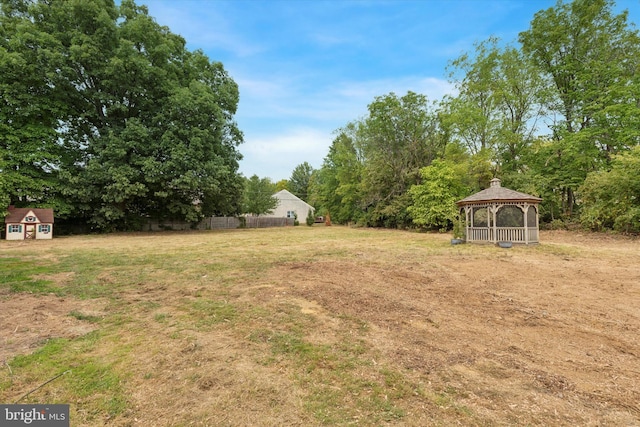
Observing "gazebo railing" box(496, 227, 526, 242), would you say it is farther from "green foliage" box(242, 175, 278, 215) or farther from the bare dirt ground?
"green foliage" box(242, 175, 278, 215)

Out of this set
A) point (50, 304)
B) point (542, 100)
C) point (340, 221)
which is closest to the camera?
point (50, 304)

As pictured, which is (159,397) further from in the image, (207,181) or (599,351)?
(207,181)

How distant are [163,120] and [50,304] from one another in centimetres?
1823

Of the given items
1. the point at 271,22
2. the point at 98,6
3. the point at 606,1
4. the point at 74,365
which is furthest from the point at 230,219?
the point at 606,1

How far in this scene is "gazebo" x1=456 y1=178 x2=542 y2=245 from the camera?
13.2 m

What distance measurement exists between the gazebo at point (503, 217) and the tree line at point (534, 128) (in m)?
5.86

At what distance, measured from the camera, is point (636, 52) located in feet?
63.3

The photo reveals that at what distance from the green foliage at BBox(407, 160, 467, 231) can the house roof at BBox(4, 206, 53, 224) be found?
2362 centimetres

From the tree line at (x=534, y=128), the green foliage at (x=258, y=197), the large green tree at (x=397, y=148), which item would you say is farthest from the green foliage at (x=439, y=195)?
the green foliage at (x=258, y=197)

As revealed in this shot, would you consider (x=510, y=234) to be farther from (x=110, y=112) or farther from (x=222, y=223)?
(x=222, y=223)
